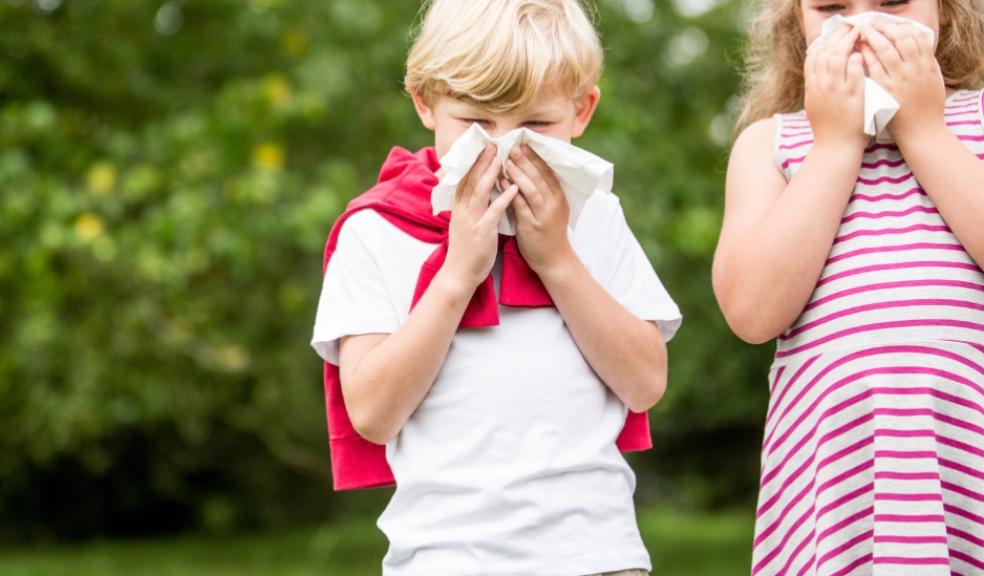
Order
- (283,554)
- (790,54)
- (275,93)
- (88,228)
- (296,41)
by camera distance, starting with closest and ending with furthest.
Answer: (790,54) → (88,228) → (275,93) → (296,41) → (283,554)

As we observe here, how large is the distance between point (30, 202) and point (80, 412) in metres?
2.10

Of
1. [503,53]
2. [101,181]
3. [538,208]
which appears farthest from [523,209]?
[101,181]

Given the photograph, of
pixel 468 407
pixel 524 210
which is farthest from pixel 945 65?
pixel 468 407

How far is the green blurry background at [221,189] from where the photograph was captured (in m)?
6.10

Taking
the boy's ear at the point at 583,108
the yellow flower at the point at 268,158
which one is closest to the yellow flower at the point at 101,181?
the yellow flower at the point at 268,158

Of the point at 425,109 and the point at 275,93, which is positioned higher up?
the point at 275,93

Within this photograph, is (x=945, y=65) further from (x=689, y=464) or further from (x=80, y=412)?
(x=689, y=464)

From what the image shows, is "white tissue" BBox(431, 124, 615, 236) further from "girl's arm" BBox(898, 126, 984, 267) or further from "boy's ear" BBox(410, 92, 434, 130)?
"girl's arm" BBox(898, 126, 984, 267)

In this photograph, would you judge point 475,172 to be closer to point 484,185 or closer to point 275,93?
point 484,185

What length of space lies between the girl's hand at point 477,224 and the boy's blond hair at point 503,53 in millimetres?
117

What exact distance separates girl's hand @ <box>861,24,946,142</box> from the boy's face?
52cm

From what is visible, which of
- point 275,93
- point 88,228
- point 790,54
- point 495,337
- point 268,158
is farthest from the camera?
point 275,93

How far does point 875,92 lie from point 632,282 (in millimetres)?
Answer: 533

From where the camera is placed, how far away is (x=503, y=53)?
7.31 ft
